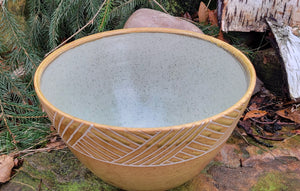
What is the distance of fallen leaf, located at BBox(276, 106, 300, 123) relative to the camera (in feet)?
3.68

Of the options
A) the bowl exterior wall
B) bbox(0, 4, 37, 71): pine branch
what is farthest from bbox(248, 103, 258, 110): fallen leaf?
bbox(0, 4, 37, 71): pine branch

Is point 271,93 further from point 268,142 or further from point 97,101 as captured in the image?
point 97,101

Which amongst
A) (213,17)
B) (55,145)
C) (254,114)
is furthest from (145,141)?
(213,17)

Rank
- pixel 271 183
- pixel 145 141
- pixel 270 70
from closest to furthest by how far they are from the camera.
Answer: pixel 145 141 < pixel 271 183 < pixel 270 70

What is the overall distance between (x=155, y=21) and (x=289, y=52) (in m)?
0.51

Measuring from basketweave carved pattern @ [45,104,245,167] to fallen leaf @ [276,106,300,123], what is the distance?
0.59 m

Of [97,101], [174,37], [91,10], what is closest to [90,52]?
[97,101]

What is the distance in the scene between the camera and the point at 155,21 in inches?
48.3

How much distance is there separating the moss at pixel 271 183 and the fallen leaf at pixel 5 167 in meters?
0.71

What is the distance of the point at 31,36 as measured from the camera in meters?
1.33

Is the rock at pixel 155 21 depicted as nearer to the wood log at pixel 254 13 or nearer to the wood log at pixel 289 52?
the wood log at pixel 254 13

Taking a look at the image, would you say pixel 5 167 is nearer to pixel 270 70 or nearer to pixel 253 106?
pixel 253 106

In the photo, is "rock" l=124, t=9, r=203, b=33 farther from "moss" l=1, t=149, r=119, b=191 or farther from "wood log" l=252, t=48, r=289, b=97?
"moss" l=1, t=149, r=119, b=191

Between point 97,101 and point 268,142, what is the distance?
582mm
